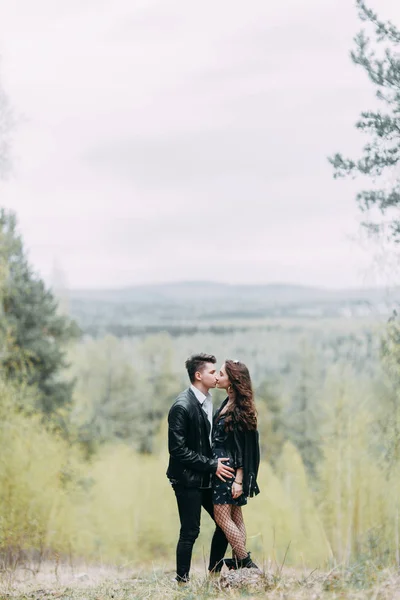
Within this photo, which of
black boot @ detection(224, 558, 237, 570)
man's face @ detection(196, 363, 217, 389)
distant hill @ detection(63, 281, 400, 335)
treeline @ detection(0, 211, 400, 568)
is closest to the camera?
man's face @ detection(196, 363, 217, 389)

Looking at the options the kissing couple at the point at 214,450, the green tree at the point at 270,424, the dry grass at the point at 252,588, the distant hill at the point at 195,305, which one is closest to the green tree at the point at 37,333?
the green tree at the point at 270,424

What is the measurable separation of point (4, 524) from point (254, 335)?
43.2 m

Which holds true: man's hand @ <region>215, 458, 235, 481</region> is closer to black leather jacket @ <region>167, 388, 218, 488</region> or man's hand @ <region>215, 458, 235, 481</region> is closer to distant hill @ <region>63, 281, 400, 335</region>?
black leather jacket @ <region>167, 388, 218, 488</region>

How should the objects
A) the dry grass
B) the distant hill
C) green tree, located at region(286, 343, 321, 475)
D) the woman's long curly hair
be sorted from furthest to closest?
the distant hill
green tree, located at region(286, 343, 321, 475)
the woman's long curly hair
the dry grass

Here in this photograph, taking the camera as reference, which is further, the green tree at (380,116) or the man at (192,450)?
the green tree at (380,116)

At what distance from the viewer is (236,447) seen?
309 inches

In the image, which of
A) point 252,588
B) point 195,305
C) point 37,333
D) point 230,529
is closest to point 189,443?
point 230,529

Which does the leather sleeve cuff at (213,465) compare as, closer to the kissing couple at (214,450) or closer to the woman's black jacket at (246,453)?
the kissing couple at (214,450)

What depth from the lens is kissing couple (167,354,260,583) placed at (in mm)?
7711

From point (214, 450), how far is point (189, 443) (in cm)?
26

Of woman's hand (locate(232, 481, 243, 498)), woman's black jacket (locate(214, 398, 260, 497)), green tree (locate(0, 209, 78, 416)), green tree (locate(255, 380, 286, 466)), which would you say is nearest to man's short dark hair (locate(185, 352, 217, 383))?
woman's black jacket (locate(214, 398, 260, 497))

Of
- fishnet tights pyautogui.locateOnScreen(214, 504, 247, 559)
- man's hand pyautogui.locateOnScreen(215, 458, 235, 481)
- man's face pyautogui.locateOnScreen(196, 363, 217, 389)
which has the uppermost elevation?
man's face pyautogui.locateOnScreen(196, 363, 217, 389)

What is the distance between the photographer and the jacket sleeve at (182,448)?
7695mm

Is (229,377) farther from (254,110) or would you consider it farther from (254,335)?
(254,110)
